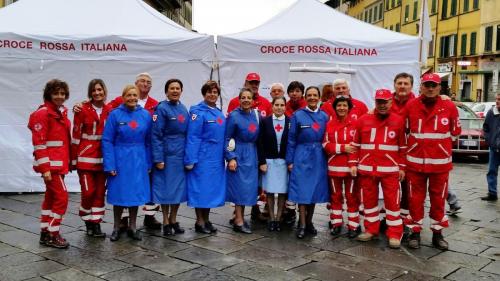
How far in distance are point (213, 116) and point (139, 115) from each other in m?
0.87

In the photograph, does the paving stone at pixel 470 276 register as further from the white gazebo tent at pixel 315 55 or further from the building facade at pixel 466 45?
the building facade at pixel 466 45

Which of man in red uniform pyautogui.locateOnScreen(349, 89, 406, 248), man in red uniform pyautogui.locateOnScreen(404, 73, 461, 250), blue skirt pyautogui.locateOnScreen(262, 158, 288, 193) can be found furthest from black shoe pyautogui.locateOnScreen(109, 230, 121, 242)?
man in red uniform pyautogui.locateOnScreen(404, 73, 461, 250)

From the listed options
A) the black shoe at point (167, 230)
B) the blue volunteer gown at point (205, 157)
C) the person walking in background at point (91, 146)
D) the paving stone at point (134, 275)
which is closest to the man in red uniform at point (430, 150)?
the blue volunteer gown at point (205, 157)

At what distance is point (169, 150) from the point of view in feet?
20.8

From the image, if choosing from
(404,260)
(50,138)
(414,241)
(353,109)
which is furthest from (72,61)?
(404,260)

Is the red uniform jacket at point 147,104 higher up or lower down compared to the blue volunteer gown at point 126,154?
higher up

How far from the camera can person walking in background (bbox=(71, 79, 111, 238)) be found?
6129 millimetres

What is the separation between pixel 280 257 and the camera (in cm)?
568

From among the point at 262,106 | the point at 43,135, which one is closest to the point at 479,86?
the point at 262,106

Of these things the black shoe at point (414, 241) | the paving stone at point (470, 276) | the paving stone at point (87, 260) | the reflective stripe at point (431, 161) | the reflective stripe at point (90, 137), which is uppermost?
the reflective stripe at point (90, 137)

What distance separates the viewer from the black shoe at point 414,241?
611 centimetres

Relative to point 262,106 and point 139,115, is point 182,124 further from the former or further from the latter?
point 262,106

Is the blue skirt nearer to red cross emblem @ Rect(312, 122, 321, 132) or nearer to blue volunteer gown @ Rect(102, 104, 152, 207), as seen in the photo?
red cross emblem @ Rect(312, 122, 321, 132)

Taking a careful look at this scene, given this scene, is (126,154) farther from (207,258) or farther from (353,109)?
(353,109)
